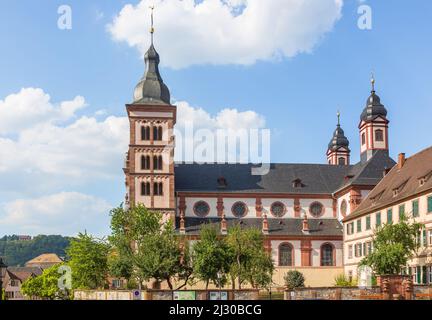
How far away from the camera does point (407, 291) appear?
3925 centimetres

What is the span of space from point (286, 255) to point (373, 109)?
22426 mm

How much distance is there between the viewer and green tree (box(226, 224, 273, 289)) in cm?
6109

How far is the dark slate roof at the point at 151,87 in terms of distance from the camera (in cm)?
7800

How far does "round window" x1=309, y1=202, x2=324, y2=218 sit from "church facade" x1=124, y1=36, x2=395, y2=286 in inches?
4.4

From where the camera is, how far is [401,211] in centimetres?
5600

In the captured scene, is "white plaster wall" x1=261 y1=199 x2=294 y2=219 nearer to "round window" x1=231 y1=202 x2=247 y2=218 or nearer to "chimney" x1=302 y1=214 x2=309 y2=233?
"round window" x1=231 y1=202 x2=247 y2=218

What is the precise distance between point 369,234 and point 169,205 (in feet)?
77.9

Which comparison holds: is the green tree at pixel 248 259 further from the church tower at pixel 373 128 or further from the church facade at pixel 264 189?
the church tower at pixel 373 128

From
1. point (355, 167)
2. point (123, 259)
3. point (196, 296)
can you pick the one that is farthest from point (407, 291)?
point (355, 167)

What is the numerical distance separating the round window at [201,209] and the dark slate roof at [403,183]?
60.5 feet

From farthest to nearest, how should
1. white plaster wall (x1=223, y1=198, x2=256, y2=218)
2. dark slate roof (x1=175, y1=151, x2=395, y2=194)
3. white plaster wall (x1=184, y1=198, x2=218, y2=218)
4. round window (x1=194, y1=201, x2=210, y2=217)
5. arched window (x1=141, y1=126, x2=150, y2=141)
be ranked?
1. white plaster wall (x1=223, y1=198, x2=256, y2=218)
2. dark slate roof (x1=175, y1=151, x2=395, y2=194)
3. round window (x1=194, y1=201, x2=210, y2=217)
4. white plaster wall (x1=184, y1=198, x2=218, y2=218)
5. arched window (x1=141, y1=126, x2=150, y2=141)

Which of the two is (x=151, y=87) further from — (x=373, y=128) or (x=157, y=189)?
(x=373, y=128)

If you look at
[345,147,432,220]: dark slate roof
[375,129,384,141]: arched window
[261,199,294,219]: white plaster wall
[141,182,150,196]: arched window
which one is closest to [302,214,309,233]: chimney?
[261,199,294,219]: white plaster wall
